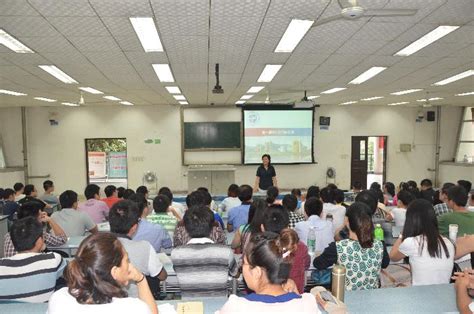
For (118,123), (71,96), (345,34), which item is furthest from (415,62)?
(118,123)

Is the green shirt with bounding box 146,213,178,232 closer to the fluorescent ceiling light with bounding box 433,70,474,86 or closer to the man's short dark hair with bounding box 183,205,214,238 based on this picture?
the man's short dark hair with bounding box 183,205,214,238

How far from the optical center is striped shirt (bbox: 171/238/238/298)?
90.0 inches

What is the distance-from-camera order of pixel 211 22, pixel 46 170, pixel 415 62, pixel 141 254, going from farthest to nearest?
1. pixel 46 170
2. pixel 415 62
3. pixel 211 22
4. pixel 141 254

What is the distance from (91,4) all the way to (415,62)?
448cm

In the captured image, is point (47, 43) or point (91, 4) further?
point (47, 43)

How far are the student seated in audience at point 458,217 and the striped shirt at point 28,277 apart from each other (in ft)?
11.4

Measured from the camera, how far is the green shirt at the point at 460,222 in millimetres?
3238

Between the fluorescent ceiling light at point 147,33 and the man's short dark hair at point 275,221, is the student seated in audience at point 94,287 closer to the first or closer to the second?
the man's short dark hair at point 275,221

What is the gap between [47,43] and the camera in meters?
3.77

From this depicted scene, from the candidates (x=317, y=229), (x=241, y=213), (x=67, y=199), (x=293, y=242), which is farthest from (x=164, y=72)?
(x=293, y=242)

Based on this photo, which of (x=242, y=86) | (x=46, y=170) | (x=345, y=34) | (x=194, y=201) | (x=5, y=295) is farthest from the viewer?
(x=46, y=170)

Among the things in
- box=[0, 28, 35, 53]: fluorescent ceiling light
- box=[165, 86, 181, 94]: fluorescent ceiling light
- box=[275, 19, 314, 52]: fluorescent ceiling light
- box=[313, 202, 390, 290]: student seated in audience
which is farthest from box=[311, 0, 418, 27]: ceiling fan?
box=[165, 86, 181, 94]: fluorescent ceiling light

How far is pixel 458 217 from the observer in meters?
3.29

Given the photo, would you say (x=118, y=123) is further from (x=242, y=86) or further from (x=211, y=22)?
(x=211, y=22)
